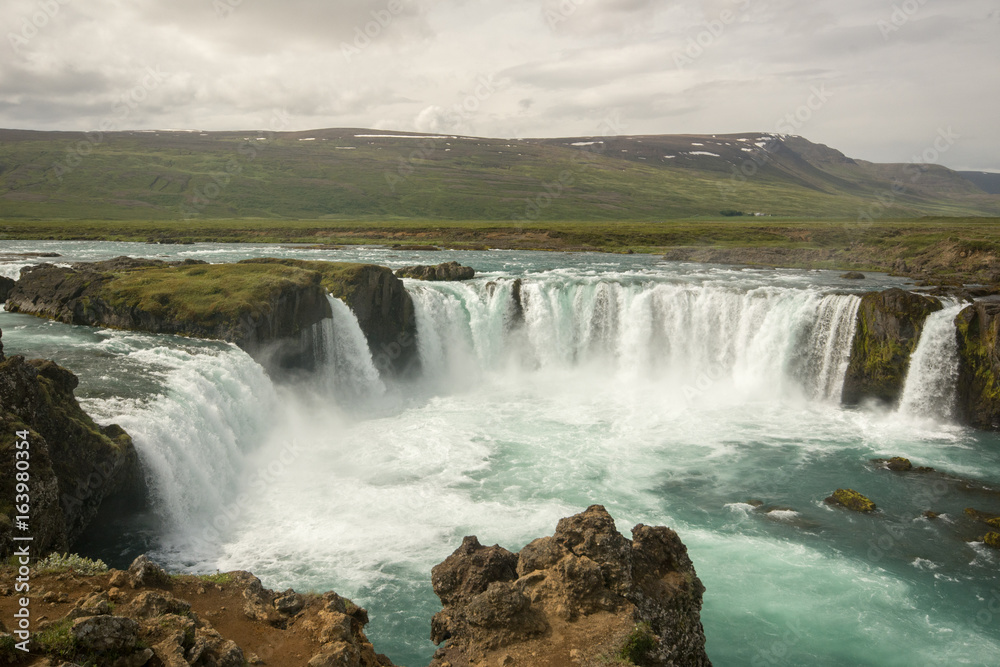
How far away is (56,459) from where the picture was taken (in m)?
17.4

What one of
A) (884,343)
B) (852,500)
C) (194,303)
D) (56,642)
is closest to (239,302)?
(194,303)

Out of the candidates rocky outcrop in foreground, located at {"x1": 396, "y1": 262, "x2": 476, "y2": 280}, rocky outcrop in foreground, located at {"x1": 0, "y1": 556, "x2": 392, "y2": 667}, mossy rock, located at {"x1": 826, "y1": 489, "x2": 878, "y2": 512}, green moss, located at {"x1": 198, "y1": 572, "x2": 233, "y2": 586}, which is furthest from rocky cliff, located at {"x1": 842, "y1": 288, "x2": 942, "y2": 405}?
green moss, located at {"x1": 198, "y1": 572, "x2": 233, "y2": 586}

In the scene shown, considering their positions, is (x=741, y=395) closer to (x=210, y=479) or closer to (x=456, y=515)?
(x=456, y=515)

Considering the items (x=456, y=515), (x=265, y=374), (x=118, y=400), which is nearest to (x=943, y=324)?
(x=456, y=515)

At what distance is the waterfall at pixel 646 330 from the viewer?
124 ft

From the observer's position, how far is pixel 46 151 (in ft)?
635

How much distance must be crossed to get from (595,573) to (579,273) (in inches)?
1698

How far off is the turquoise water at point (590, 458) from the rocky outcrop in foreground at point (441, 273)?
6.19 meters

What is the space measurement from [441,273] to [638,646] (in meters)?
42.1

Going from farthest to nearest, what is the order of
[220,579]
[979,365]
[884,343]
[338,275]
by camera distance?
[338,275] → [884,343] → [979,365] → [220,579]

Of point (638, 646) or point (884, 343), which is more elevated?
point (884, 343)

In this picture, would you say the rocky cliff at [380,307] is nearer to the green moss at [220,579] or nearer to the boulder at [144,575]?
the green moss at [220,579]

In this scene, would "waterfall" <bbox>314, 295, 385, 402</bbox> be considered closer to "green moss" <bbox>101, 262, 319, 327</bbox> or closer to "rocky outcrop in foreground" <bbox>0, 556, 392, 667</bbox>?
"green moss" <bbox>101, 262, 319, 327</bbox>

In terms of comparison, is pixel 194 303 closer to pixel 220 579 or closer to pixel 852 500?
pixel 220 579
